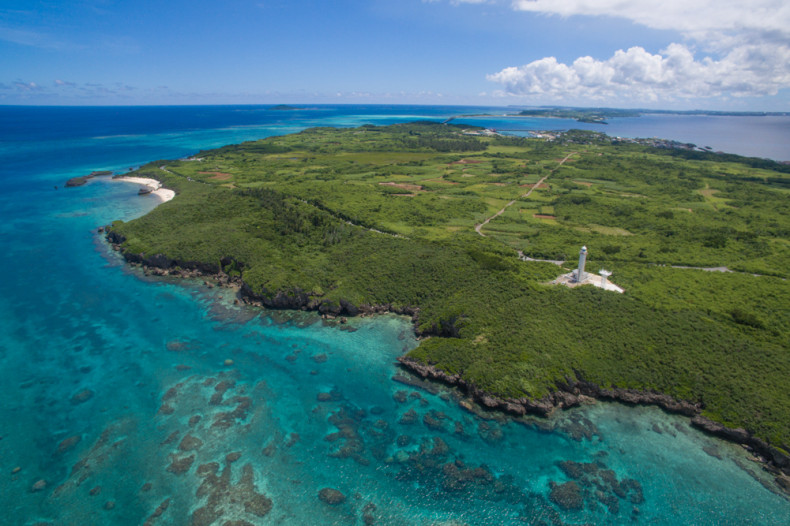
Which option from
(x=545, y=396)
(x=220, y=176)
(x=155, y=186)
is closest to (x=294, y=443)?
(x=545, y=396)

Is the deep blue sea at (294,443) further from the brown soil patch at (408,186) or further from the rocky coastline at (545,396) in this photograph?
the brown soil patch at (408,186)

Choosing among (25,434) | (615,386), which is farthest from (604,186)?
(25,434)

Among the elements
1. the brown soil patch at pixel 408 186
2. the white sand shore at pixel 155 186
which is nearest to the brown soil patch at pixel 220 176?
the white sand shore at pixel 155 186

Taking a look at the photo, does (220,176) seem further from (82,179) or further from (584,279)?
(584,279)

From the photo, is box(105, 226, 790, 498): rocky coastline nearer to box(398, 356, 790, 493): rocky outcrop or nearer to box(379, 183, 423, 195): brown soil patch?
box(398, 356, 790, 493): rocky outcrop

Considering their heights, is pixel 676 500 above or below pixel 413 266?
below

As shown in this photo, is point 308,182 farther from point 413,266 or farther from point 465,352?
point 465,352
